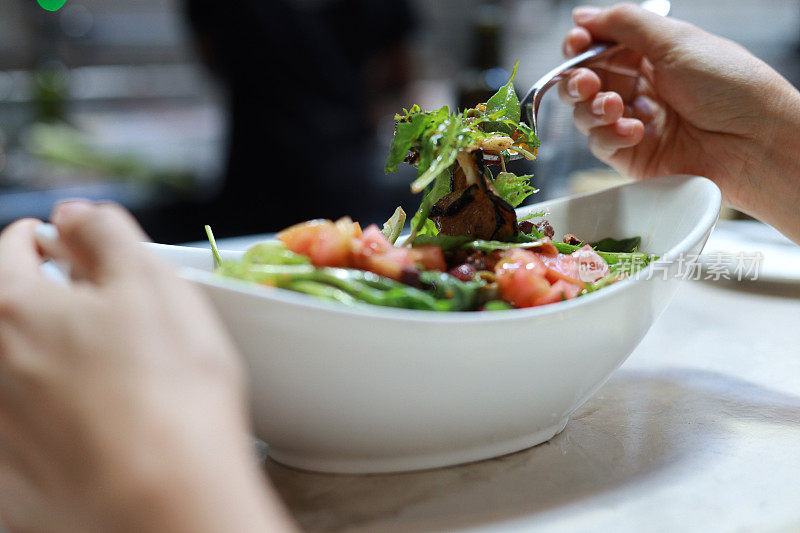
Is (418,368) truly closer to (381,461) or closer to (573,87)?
(381,461)

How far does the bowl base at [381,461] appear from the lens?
32.3 inches

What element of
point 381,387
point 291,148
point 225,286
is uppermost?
point 225,286

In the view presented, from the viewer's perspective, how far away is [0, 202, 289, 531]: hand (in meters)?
0.49

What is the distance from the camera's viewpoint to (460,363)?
72cm

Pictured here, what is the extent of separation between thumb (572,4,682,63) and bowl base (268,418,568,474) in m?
1.06

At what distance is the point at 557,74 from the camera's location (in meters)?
1.51

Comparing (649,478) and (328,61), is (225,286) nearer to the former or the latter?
(649,478)

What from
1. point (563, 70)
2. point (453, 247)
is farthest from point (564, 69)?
point (453, 247)

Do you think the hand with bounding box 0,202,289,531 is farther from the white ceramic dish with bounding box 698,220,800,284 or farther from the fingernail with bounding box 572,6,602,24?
the white ceramic dish with bounding box 698,220,800,284

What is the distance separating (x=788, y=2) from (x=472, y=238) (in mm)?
4382

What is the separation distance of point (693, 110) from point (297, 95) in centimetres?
217

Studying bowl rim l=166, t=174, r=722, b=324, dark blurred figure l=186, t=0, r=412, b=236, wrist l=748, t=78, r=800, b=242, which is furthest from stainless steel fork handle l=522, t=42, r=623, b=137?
dark blurred figure l=186, t=0, r=412, b=236

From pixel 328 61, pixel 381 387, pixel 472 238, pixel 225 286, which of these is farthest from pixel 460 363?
pixel 328 61

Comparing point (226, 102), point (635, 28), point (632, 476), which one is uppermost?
point (635, 28)
